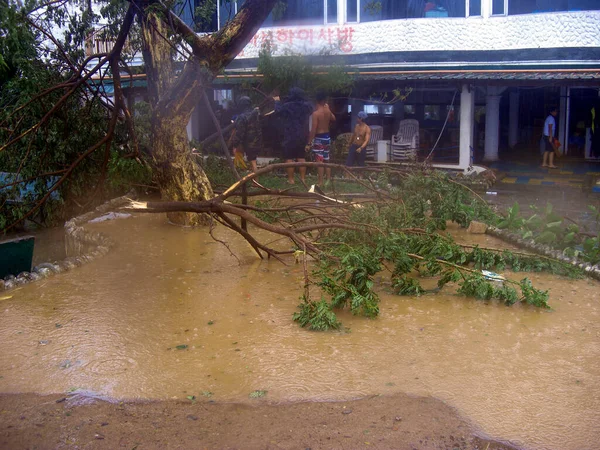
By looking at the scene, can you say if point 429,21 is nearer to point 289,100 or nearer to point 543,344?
point 289,100

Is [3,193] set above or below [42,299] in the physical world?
above

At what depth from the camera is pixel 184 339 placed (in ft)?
19.0

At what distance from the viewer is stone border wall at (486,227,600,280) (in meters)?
7.46

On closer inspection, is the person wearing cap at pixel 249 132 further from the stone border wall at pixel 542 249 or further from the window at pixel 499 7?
the window at pixel 499 7

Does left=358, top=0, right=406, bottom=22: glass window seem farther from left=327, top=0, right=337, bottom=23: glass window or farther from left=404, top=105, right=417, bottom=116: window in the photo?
left=404, top=105, right=417, bottom=116: window

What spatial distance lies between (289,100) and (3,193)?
561cm

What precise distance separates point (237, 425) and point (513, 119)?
17.9 metres

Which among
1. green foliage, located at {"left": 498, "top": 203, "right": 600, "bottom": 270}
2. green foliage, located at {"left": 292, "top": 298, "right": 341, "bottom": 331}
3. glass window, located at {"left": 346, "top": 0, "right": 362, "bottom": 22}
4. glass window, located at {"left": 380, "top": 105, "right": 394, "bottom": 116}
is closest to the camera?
green foliage, located at {"left": 292, "top": 298, "right": 341, "bottom": 331}

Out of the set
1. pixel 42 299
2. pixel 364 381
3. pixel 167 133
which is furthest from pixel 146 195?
→ pixel 364 381

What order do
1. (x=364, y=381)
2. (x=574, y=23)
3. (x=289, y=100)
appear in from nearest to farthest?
(x=364, y=381)
(x=289, y=100)
(x=574, y=23)

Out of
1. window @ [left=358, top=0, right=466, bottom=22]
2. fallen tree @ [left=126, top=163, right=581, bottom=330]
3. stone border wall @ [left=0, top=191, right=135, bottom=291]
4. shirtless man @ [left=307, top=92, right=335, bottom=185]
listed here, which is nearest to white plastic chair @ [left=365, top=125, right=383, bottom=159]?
window @ [left=358, top=0, right=466, bottom=22]

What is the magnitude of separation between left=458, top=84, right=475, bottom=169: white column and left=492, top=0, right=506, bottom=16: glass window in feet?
6.63

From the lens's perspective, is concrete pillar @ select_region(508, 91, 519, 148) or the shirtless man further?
concrete pillar @ select_region(508, 91, 519, 148)

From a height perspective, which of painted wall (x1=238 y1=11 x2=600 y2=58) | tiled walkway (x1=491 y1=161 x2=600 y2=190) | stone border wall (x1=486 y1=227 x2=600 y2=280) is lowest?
tiled walkway (x1=491 y1=161 x2=600 y2=190)
